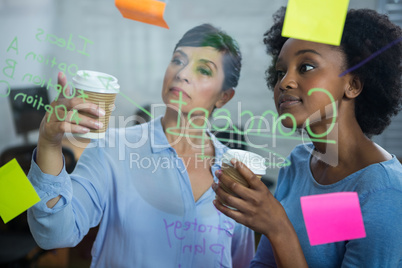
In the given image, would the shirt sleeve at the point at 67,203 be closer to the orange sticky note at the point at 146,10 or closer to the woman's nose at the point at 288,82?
the orange sticky note at the point at 146,10

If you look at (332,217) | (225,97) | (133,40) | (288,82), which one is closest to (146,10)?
(133,40)

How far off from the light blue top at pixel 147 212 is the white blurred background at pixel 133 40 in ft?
0.43

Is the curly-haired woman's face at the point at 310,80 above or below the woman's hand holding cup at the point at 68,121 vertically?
above

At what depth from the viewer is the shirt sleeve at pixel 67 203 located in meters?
0.76

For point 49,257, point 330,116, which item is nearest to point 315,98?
point 330,116

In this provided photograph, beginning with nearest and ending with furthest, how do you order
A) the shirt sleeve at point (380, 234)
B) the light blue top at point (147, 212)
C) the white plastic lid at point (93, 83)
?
the shirt sleeve at point (380, 234) < the white plastic lid at point (93, 83) < the light blue top at point (147, 212)

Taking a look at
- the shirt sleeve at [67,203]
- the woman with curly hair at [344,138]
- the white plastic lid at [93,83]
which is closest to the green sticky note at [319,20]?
the woman with curly hair at [344,138]

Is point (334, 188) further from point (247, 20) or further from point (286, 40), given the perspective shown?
point (247, 20)

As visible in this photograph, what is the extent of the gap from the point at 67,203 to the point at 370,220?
1.94 ft

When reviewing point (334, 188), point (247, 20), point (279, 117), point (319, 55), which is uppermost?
point (247, 20)

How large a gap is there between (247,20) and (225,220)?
47 centimetres

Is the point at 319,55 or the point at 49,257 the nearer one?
the point at 319,55

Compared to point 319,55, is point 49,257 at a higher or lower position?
lower

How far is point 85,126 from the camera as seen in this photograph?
772mm
